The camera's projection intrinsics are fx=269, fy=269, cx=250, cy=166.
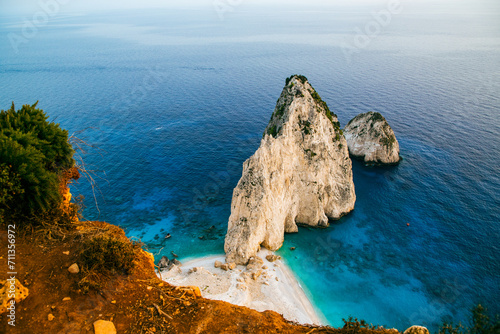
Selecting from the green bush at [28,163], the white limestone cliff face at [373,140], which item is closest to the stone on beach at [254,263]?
the green bush at [28,163]

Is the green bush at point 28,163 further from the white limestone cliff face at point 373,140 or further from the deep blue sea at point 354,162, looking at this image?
the white limestone cliff face at point 373,140

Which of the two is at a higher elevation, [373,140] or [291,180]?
[373,140]

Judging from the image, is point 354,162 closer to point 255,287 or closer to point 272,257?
point 272,257

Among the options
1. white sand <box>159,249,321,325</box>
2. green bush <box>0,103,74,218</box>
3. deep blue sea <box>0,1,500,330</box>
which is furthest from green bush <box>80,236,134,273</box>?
white sand <box>159,249,321,325</box>

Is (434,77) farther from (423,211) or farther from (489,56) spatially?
(423,211)

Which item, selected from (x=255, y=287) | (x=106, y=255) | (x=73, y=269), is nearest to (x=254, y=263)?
(x=255, y=287)

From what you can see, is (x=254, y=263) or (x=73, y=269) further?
(x=254, y=263)

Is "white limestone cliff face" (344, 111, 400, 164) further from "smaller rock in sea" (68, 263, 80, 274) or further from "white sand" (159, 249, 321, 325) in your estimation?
"smaller rock in sea" (68, 263, 80, 274)
